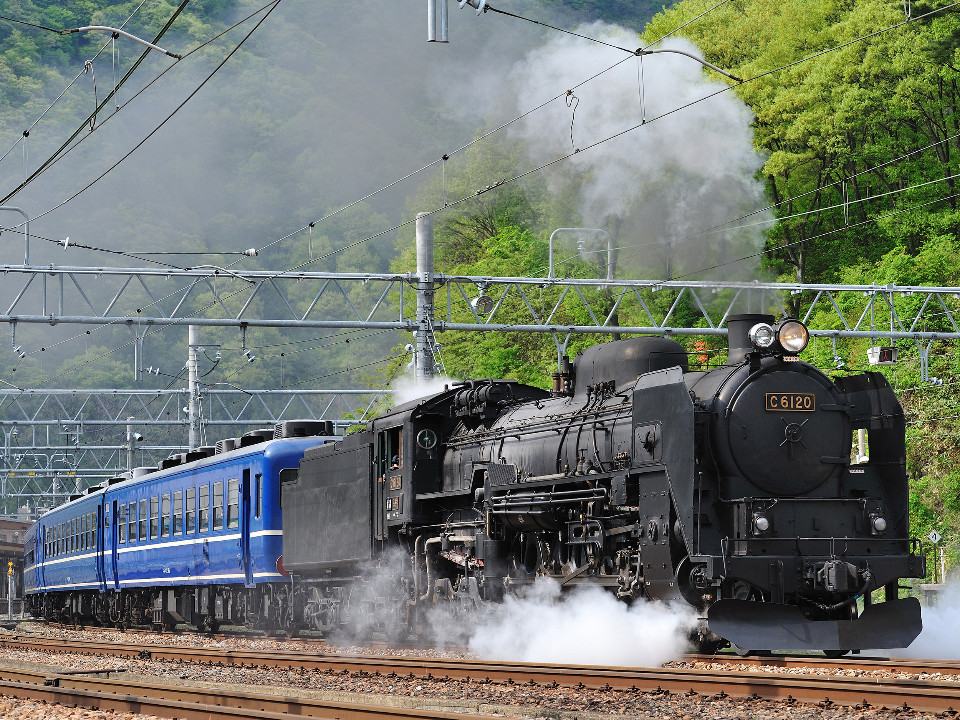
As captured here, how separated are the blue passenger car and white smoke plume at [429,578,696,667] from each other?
703 centimetres

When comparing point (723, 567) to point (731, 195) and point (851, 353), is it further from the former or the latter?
point (731, 195)

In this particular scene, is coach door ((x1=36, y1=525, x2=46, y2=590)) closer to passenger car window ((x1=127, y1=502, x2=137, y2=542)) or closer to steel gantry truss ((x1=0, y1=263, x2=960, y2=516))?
steel gantry truss ((x1=0, y1=263, x2=960, y2=516))

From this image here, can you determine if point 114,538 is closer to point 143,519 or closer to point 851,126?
point 143,519

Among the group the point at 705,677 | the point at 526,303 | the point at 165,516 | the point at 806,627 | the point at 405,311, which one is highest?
the point at 405,311

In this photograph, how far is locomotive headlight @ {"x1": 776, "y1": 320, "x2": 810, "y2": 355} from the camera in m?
12.3

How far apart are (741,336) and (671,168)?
32.3 meters

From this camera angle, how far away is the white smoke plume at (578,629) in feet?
41.0

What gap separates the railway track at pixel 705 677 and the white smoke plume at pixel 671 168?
28.9 metres

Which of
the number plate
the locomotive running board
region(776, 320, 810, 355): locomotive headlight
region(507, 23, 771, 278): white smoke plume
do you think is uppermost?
region(507, 23, 771, 278): white smoke plume

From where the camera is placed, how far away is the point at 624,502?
12.6 meters

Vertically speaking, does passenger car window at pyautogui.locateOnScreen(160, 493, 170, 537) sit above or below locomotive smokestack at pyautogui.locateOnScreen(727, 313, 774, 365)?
below

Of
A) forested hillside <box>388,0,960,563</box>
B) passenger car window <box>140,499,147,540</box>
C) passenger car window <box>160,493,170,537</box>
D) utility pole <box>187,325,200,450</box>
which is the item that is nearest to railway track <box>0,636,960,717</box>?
passenger car window <box>160,493,170,537</box>

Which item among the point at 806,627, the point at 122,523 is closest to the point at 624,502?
the point at 806,627

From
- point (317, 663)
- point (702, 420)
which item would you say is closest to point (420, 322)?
point (317, 663)
